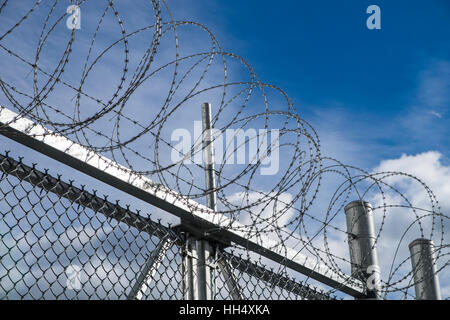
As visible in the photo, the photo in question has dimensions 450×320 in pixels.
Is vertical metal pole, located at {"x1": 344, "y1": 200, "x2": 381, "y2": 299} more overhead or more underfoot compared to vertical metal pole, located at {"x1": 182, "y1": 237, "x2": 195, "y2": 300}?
more overhead

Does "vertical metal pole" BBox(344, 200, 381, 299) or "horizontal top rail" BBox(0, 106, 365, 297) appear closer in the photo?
"horizontal top rail" BBox(0, 106, 365, 297)

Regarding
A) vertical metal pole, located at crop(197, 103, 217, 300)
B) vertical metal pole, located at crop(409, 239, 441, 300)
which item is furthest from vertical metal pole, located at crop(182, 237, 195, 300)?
vertical metal pole, located at crop(409, 239, 441, 300)

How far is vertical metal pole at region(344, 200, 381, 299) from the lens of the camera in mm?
5723

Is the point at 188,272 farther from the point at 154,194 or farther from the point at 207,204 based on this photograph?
the point at 154,194

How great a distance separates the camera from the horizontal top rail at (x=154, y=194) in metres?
3.49

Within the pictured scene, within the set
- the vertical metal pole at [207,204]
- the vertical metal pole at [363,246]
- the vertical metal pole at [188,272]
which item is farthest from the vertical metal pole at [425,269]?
the vertical metal pole at [188,272]

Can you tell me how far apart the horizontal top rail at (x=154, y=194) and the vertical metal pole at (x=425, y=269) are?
646mm

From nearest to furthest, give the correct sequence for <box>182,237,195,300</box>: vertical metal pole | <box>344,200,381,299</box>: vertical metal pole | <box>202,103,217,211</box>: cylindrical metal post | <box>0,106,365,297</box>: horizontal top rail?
1. <box>0,106,365,297</box>: horizontal top rail
2. <box>182,237,195,300</box>: vertical metal pole
3. <box>202,103,217,211</box>: cylindrical metal post
4. <box>344,200,381,299</box>: vertical metal pole

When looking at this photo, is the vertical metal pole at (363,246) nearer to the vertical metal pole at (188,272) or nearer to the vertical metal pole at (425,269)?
the vertical metal pole at (425,269)

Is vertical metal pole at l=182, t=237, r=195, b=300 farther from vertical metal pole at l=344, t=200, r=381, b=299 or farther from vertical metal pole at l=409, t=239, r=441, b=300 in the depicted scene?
vertical metal pole at l=409, t=239, r=441, b=300

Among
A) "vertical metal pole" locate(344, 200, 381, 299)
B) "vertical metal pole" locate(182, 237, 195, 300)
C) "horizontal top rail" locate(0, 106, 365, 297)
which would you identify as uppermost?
"vertical metal pole" locate(344, 200, 381, 299)

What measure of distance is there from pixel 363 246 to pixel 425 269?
603 mm

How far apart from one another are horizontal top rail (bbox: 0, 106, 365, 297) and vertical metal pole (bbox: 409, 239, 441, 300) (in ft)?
2.12
